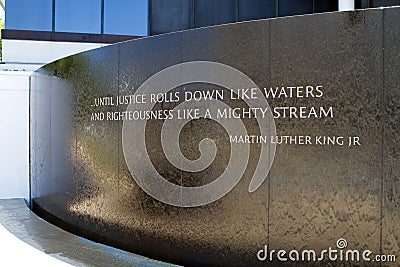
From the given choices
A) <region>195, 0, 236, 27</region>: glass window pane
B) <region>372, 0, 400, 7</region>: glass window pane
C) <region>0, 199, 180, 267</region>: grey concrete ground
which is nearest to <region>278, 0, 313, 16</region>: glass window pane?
<region>195, 0, 236, 27</region>: glass window pane

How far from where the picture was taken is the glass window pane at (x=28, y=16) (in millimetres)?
15297

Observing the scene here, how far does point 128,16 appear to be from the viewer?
1580 centimetres

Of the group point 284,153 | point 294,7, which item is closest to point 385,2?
point 294,7

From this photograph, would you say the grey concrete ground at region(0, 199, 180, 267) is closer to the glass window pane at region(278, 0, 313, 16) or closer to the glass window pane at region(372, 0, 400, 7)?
the glass window pane at region(372, 0, 400, 7)

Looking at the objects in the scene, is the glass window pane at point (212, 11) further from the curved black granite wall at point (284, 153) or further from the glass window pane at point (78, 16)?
the curved black granite wall at point (284, 153)

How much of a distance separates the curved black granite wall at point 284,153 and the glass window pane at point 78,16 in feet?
30.1

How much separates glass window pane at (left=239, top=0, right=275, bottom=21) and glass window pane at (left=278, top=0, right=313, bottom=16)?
301 millimetres

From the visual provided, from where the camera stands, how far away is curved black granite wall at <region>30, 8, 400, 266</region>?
4.96 metres

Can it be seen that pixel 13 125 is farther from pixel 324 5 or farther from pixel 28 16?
pixel 324 5

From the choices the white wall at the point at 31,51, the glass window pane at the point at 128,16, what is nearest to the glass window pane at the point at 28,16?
the white wall at the point at 31,51

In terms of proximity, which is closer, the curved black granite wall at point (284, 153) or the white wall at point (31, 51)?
the curved black granite wall at point (284, 153)

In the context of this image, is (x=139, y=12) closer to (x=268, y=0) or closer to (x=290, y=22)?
(x=268, y=0)

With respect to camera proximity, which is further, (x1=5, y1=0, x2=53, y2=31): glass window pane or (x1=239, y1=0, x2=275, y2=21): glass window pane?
(x1=239, y1=0, x2=275, y2=21): glass window pane

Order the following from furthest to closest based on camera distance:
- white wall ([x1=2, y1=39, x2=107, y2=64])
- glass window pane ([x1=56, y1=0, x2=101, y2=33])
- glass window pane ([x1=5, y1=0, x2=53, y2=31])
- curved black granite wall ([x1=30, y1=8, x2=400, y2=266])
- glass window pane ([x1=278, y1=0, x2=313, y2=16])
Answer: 1. glass window pane ([x1=278, y1=0, x2=313, y2=16])
2. glass window pane ([x1=56, y1=0, x2=101, y2=33])
3. glass window pane ([x1=5, y1=0, x2=53, y2=31])
4. white wall ([x1=2, y1=39, x2=107, y2=64])
5. curved black granite wall ([x1=30, y1=8, x2=400, y2=266])
